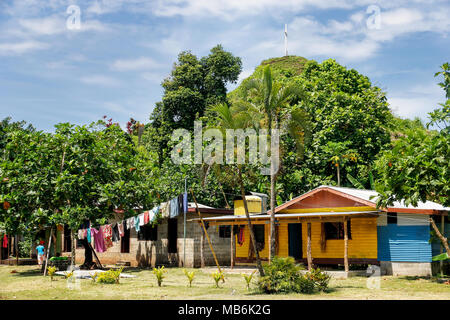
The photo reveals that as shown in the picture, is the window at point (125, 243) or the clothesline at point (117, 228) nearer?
the clothesline at point (117, 228)

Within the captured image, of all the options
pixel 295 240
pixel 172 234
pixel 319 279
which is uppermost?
pixel 172 234

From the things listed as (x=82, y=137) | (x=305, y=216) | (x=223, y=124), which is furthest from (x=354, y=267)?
(x=82, y=137)

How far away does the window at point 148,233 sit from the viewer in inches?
1110

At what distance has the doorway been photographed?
82.9 ft

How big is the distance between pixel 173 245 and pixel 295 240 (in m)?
6.96

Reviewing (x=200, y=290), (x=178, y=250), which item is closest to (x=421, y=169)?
(x=200, y=290)

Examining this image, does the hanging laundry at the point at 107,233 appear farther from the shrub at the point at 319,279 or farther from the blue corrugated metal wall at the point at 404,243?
the blue corrugated metal wall at the point at 404,243

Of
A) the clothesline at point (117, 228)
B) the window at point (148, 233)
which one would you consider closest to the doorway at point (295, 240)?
the clothesline at point (117, 228)

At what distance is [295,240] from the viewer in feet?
83.3

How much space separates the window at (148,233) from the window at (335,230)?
1008 centimetres

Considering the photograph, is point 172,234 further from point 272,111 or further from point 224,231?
point 272,111
